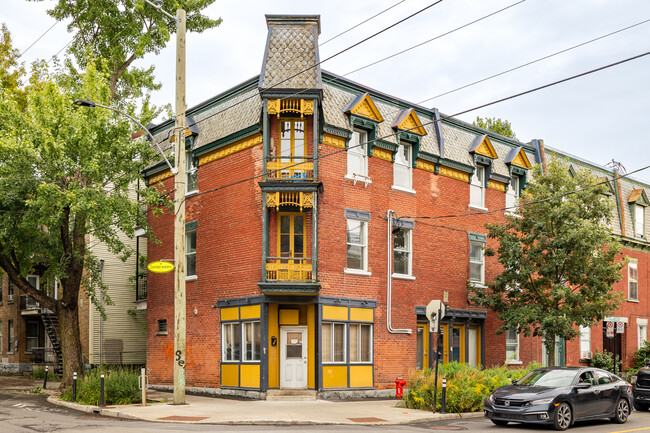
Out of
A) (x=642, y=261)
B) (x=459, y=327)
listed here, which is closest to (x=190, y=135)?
(x=459, y=327)

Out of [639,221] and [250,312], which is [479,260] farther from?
[639,221]

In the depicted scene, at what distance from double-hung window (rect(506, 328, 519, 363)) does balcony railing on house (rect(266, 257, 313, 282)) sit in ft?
37.5

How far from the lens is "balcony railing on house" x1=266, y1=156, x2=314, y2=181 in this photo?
75.8ft

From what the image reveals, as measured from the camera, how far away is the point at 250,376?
76.8 ft

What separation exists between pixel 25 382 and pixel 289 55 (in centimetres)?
1937

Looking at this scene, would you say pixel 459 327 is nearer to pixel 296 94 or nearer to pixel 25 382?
pixel 296 94

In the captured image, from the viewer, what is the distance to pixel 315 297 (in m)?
23.1

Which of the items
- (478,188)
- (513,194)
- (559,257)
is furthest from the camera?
(513,194)

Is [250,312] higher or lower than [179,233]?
lower

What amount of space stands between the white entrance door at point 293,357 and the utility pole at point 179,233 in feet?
13.6

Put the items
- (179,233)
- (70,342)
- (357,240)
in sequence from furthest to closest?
(70,342), (357,240), (179,233)

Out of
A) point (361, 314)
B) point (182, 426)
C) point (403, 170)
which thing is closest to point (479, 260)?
point (403, 170)

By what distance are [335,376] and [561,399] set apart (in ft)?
28.9

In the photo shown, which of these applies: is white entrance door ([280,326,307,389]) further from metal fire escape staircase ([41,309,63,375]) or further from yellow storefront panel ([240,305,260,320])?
metal fire escape staircase ([41,309,63,375])
